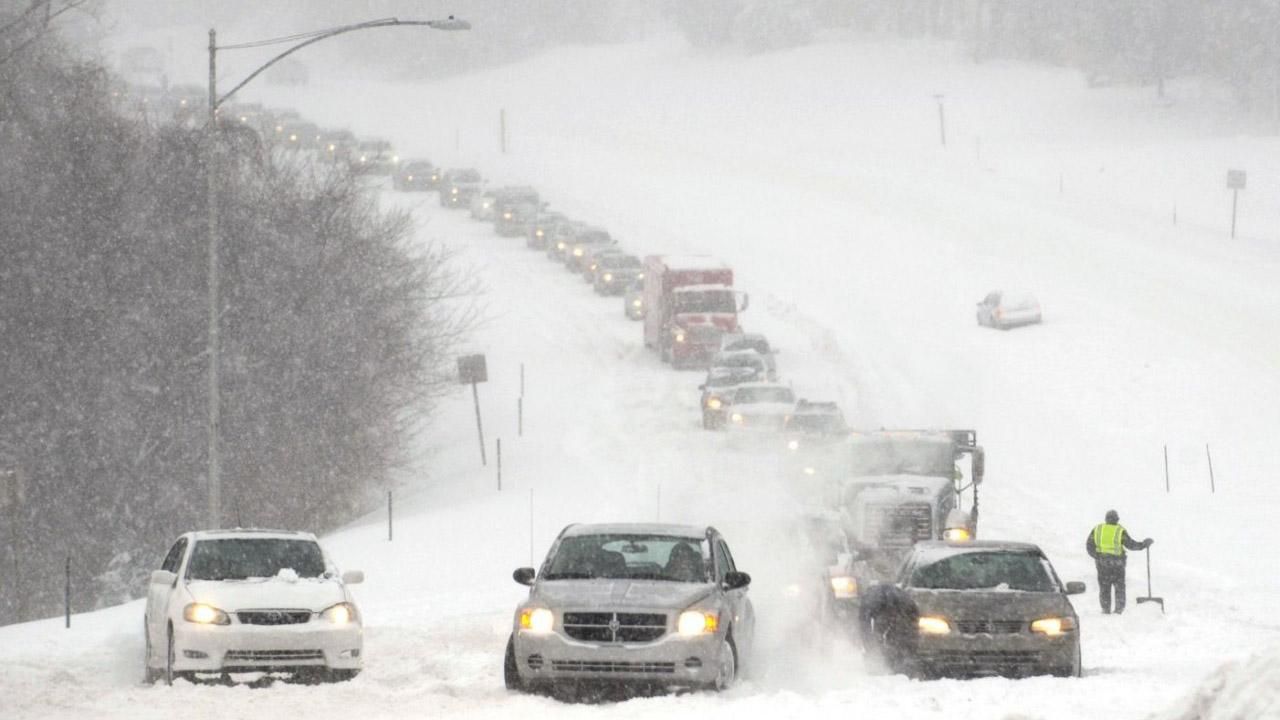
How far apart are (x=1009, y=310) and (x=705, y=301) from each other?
12.3 metres

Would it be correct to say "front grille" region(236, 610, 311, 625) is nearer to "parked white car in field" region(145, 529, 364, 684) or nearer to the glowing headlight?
"parked white car in field" region(145, 529, 364, 684)

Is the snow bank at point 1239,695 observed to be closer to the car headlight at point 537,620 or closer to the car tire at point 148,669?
the car headlight at point 537,620

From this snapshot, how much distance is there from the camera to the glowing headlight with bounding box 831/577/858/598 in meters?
22.1

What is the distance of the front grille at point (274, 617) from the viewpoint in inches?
664

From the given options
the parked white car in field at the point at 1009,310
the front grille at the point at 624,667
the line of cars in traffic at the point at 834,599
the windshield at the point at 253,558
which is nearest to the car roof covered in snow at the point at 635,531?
the line of cars in traffic at the point at 834,599

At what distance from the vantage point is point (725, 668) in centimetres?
1552

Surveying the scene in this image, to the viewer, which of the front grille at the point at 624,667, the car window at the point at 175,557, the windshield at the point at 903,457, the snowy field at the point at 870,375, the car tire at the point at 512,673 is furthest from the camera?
the windshield at the point at 903,457

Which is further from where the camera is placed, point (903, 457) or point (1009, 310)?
point (1009, 310)

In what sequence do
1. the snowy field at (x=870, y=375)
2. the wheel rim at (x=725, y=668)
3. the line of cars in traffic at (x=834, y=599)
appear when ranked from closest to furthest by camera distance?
the line of cars in traffic at (x=834, y=599) → the wheel rim at (x=725, y=668) → the snowy field at (x=870, y=375)

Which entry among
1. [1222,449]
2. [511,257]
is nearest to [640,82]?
[511,257]

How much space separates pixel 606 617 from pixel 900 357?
43.9 m

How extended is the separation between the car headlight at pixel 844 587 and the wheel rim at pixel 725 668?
6492 mm

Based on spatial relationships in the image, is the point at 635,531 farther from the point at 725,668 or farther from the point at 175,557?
the point at 175,557

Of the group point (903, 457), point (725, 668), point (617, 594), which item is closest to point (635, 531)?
point (617, 594)
